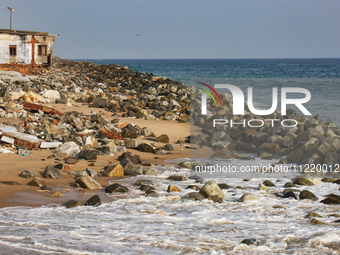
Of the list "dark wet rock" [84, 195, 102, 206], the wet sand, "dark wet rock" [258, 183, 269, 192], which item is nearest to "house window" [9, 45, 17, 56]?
the wet sand

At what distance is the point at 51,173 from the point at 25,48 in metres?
15.7

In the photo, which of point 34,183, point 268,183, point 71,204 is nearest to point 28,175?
point 34,183

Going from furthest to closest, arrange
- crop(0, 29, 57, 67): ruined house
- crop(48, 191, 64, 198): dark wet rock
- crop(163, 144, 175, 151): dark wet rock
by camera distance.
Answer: crop(0, 29, 57, 67): ruined house → crop(163, 144, 175, 151): dark wet rock → crop(48, 191, 64, 198): dark wet rock

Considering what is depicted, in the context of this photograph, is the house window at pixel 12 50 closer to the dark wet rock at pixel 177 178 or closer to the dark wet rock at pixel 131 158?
the dark wet rock at pixel 131 158

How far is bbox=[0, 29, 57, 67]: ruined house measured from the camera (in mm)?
18156

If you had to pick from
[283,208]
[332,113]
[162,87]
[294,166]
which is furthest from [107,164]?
[162,87]

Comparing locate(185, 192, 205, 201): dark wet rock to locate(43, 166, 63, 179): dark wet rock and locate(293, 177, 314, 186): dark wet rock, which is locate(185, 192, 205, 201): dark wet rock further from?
locate(43, 166, 63, 179): dark wet rock

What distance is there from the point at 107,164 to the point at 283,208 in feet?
10.9

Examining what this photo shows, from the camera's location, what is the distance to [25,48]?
1914 centimetres

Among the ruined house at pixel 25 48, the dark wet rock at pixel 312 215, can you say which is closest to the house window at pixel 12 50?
the ruined house at pixel 25 48

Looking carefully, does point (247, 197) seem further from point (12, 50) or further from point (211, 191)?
point (12, 50)

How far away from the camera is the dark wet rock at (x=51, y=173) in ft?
18.0

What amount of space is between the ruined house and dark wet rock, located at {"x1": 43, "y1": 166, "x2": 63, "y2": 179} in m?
14.7

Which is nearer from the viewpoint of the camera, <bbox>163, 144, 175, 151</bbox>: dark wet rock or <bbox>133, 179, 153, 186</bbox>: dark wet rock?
<bbox>133, 179, 153, 186</bbox>: dark wet rock
